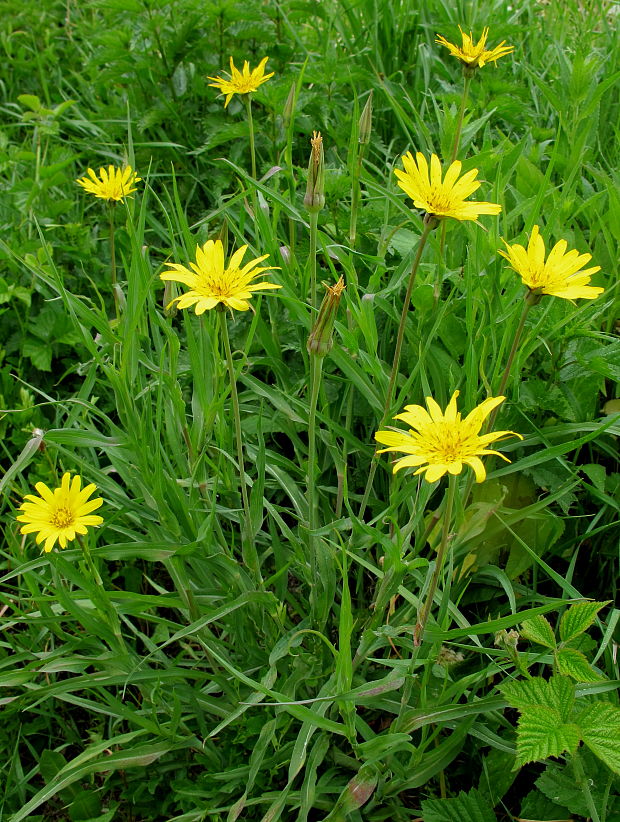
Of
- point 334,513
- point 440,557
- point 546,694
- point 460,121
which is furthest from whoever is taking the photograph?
point 334,513

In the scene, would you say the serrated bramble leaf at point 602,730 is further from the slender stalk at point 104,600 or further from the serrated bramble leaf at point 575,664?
the slender stalk at point 104,600

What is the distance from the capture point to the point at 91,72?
99.4 inches

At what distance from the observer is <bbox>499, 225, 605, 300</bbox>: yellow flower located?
106cm

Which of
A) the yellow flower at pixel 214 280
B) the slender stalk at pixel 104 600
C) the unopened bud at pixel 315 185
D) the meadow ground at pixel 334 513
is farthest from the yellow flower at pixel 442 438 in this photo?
the slender stalk at pixel 104 600

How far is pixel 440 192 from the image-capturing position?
1.15m

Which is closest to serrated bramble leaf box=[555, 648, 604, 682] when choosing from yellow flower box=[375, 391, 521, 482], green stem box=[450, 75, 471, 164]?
yellow flower box=[375, 391, 521, 482]

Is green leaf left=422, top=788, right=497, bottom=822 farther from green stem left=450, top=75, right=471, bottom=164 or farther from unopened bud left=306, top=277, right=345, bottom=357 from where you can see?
green stem left=450, top=75, right=471, bottom=164

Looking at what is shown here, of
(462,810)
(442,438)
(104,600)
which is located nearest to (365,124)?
(442,438)

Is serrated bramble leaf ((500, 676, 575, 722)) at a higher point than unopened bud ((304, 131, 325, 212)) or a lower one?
lower

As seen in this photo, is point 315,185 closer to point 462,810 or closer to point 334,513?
point 334,513

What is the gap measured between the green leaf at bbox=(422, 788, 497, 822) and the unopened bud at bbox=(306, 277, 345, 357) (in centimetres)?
69

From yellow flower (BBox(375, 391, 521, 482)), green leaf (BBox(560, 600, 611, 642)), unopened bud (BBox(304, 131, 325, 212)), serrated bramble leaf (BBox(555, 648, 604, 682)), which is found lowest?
serrated bramble leaf (BBox(555, 648, 604, 682))

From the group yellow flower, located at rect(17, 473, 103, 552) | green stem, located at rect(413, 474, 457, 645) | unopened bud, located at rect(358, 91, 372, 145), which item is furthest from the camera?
unopened bud, located at rect(358, 91, 372, 145)

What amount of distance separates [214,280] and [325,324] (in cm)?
18
